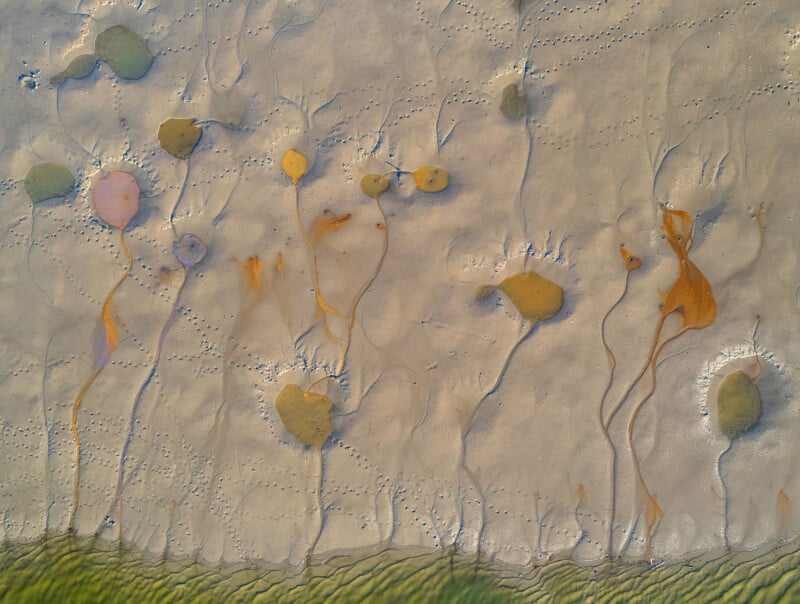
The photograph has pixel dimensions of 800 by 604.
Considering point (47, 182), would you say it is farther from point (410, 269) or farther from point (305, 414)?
point (410, 269)

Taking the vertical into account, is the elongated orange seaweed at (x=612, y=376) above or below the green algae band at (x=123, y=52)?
below

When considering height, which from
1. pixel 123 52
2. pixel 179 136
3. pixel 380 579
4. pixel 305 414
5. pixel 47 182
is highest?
pixel 123 52

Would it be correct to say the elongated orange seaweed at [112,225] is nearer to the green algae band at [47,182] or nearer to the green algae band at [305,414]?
the green algae band at [47,182]

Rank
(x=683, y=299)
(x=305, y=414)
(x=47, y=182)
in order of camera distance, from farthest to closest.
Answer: (x=47, y=182) < (x=305, y=414) < (x=683, y=299)

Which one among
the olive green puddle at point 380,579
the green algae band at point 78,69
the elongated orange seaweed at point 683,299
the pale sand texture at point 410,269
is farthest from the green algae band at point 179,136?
the elongated orange seaweed at point 683,299

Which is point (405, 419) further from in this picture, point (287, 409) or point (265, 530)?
point (265, 530)

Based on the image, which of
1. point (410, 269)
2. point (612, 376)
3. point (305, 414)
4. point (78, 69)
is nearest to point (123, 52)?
point (78, 69)

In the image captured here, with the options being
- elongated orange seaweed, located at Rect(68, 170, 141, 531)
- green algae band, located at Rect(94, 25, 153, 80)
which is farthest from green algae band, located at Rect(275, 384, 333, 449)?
green algae band, located at Rect(94, 25, 153, 80)
